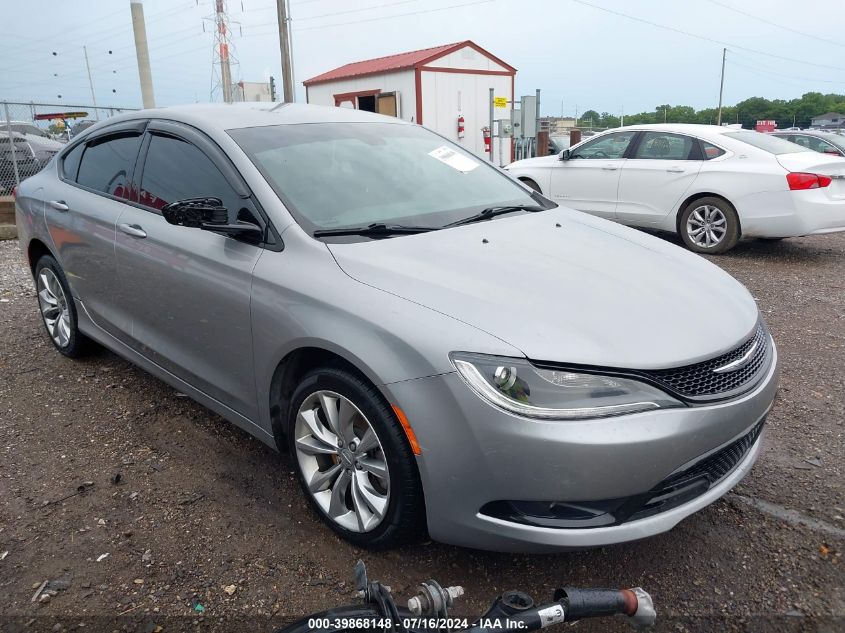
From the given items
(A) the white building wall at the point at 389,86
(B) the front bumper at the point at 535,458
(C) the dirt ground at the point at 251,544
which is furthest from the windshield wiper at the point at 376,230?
(A) the white building wall at the point at 389,86

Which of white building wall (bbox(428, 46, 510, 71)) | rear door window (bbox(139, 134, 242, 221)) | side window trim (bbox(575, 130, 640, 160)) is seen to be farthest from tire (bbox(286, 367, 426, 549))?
white building wall (bbox(428, 46, 510, 71))

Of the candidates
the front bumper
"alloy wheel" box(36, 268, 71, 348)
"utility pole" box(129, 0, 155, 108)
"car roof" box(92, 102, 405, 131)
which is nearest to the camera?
the front bumper

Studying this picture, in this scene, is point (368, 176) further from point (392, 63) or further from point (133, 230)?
point (392, 63)

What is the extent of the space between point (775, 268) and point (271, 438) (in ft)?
20.3

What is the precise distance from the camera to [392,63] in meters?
21.5

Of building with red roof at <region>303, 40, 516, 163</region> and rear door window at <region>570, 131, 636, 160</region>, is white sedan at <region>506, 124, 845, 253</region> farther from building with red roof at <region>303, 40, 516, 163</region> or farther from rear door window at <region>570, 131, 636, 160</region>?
building with red roof at <region>303, 40, 516, 163</region>

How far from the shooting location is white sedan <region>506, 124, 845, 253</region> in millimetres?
7078

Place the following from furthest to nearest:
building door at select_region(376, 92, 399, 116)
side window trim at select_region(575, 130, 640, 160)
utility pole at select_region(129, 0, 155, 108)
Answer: utility pole at select_region(129, 0, 155, 108)
building door at select_region(376, 92, 399, 116)
side window trim at select_region(575, 130, 640, 160)

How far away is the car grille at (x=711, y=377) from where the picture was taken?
6.86ft

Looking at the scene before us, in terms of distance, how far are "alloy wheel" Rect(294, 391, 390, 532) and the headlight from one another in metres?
0.48

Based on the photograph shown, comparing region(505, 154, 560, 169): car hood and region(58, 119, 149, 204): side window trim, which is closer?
region(58, 119, 149, 204): side window trim

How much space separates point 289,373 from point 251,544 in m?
0.68

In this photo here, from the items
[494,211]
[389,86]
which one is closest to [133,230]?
[494,211]

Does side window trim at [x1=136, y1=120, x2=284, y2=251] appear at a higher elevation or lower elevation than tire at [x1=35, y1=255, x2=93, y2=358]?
higher
